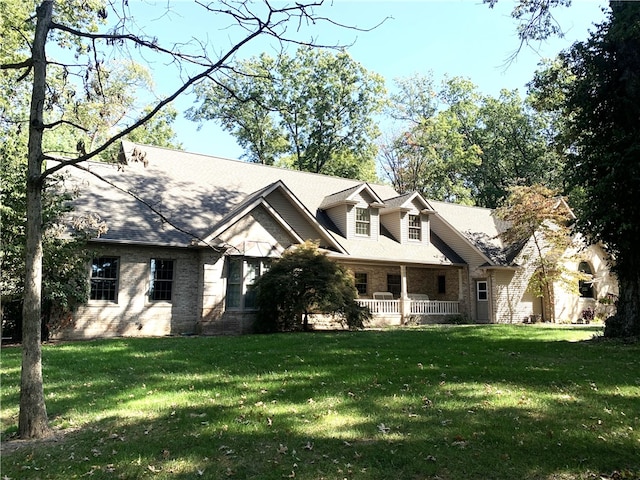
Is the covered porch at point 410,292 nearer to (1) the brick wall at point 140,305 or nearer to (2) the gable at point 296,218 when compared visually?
(2) the gable at point 296,218

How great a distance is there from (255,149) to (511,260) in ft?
81.1

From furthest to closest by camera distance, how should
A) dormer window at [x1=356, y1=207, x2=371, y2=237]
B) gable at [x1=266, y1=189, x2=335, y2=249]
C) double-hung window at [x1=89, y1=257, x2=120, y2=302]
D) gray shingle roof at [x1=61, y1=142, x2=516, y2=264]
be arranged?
dormer window at [x1=356, y1=207, x2=371, y2=237] < gable at [x1=266, y1=189, x2=335, y2=249] < gray shingle roof at [x1=61, y1=142, x2=516, y2=264] < double-hung window at [x1=89, y1=257, x2=120, y2=302]

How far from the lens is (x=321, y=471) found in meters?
4.45

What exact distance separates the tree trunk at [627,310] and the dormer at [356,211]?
11826 millimetres

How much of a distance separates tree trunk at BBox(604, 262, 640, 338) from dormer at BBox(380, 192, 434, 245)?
11787 mm

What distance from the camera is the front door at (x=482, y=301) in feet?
82.6

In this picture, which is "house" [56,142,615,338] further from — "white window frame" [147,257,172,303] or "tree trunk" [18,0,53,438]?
"tree trunk" [18,0,53,438]

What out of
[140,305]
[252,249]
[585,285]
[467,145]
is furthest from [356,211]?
[467,145]

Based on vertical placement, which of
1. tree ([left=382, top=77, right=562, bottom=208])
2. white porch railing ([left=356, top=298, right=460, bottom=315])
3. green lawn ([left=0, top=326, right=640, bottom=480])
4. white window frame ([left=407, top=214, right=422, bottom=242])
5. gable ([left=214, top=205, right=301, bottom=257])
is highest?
tree ([left=382, top=77, right=562, bottom=208])

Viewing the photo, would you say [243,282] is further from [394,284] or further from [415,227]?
[415,227]

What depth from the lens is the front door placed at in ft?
82.6

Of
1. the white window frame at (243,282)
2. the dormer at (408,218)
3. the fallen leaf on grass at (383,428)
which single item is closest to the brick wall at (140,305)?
the white window frame at (243,282)

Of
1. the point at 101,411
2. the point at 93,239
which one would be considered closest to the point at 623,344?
the point at 101,411

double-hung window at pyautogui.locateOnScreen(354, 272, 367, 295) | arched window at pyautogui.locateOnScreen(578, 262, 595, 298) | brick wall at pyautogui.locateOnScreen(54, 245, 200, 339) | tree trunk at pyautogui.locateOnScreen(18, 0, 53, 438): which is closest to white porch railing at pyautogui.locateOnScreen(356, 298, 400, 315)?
double-hung window at pyautogui.locateOnScreen(354, 272, 367, 295)
